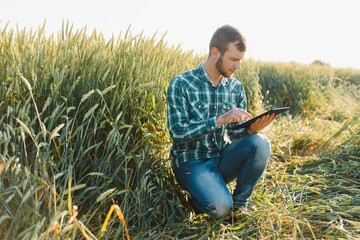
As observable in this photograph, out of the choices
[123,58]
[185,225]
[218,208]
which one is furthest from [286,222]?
[123,58]

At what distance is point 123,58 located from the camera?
2.85 metres

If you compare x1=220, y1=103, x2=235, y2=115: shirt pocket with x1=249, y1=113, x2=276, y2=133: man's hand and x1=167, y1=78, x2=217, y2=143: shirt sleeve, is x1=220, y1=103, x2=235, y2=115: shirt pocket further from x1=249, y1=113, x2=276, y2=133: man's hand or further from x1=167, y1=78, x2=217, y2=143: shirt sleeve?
x1=167, y1=78, x2=217, y2=143: shirt sleeve

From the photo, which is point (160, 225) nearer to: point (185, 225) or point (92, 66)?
point (185, 225)

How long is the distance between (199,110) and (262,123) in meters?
0.38

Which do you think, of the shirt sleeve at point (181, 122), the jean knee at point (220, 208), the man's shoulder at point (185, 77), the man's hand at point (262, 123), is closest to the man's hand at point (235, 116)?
the shirt sleeve at point (181, 122)

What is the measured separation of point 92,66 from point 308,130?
2.99 metres

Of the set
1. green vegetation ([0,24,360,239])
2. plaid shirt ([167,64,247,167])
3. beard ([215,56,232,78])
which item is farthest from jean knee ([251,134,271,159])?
beard ([215,56,232,78])

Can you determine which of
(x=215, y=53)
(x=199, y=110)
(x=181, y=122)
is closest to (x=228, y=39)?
(x=215, y=53)

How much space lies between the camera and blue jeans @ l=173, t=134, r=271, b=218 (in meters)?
2.68

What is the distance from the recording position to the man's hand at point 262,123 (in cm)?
271

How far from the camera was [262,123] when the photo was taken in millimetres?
2773

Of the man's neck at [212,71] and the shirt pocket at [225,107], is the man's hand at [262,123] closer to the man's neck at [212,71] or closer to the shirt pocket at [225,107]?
the shirt pocket at [225,107]

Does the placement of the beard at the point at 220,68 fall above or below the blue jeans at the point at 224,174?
above

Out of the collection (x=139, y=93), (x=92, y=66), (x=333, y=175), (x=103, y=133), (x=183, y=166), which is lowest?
(x=333, y=175)
